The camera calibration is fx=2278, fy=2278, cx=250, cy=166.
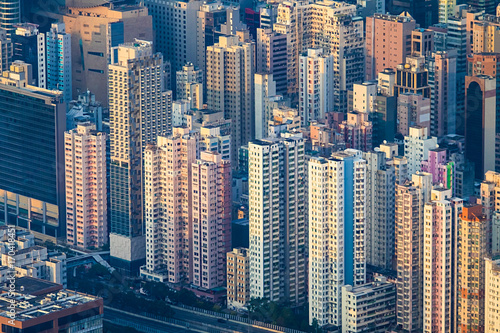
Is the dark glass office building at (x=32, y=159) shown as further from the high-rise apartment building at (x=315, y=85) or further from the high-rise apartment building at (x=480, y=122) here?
the high-rise apartment building at (x=480, y=122)

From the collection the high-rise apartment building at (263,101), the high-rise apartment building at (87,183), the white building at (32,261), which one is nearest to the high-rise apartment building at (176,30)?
the high-rise apartment building at (263,101)

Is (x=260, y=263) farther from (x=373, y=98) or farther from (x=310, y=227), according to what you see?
(x=373, y=98)

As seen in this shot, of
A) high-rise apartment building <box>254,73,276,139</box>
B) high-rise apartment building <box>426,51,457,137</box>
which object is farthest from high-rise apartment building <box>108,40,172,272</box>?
high-rise apartment building <box>426,51,457,137</box>

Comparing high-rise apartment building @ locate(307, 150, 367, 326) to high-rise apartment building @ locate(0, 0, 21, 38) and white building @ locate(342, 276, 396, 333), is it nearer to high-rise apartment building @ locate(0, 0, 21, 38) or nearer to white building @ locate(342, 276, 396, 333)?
white building @ locate(342, 276, 396, 333)

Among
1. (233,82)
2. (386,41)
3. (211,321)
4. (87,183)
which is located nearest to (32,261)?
(211,321)

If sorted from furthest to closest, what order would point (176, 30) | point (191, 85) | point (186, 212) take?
point (176, 30) → point (191, 85) → point (186, 212)

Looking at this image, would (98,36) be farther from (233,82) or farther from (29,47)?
(233,82)
